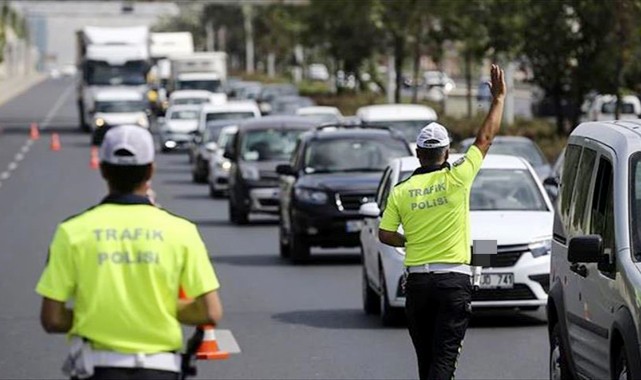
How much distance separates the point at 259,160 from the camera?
3016cm

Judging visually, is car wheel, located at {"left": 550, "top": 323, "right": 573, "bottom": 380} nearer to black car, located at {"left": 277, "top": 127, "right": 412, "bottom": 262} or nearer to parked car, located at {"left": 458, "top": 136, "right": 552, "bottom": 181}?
black car, located at {"left": 277, "top": 127, "right": 412, "bottom": 262}

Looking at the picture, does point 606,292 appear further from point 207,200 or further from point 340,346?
point 207,200

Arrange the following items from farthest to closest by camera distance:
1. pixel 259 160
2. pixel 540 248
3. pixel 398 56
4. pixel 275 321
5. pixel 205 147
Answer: pixel 398 56
pixel 205 147
pixel 259 160
pixel 275 321
pixel 540 248

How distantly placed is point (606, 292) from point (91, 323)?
12.7 ft

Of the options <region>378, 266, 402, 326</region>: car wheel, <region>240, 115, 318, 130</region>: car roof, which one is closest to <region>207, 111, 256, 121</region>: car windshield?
<region>240, 115, 318, 130</region>: car roof

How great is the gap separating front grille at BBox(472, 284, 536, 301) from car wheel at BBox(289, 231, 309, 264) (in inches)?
282

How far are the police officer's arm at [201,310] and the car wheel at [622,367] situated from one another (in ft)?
9.83

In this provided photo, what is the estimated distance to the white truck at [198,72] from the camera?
249ft

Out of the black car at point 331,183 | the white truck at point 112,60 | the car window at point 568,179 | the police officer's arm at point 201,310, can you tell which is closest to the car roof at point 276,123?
the black car at point 331,183

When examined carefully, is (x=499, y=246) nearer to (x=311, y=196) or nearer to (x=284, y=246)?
(x=311, y=196)

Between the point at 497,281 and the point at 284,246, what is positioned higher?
the point at 497,281

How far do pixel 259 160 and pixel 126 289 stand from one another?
77.0 feet

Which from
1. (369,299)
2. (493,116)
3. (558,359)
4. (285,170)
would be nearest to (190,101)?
(285,170)

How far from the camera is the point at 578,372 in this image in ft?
35.1
